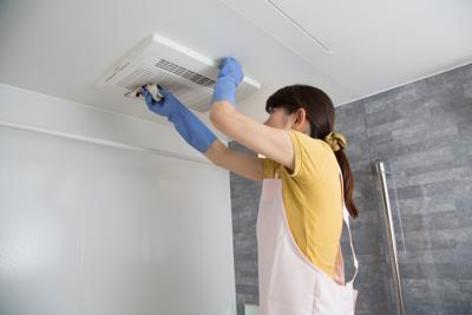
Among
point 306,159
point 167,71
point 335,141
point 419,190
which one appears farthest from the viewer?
point 419,190

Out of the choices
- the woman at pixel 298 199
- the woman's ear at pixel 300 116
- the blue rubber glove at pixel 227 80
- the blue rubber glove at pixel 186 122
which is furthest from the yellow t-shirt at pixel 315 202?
the blue rubber glove at pixel 186 122

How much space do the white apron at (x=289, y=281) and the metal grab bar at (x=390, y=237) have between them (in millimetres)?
405

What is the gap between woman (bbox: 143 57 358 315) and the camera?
0.81 metres

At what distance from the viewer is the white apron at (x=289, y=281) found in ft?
2.79

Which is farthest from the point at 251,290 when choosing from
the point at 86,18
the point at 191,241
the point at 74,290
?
the point at 86,18

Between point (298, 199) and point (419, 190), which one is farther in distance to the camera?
point (419, 190)

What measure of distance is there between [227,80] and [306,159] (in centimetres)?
35

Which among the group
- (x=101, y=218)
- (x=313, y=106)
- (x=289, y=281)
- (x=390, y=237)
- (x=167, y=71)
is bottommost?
(x=289, y=281)

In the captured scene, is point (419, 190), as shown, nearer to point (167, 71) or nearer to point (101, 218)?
point (167, 71)

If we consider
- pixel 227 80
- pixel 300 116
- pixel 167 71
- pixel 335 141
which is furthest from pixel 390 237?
pixel 167 71

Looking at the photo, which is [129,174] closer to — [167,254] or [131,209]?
[131,209]

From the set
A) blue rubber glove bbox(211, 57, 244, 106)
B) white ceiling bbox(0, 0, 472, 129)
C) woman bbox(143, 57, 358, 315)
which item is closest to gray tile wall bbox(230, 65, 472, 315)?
white ceiling bbox(0, 0, 472, 129)

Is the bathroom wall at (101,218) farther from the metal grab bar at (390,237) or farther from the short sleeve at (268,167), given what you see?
the metal grab bar at (390,237)

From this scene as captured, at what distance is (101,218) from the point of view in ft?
4.42
